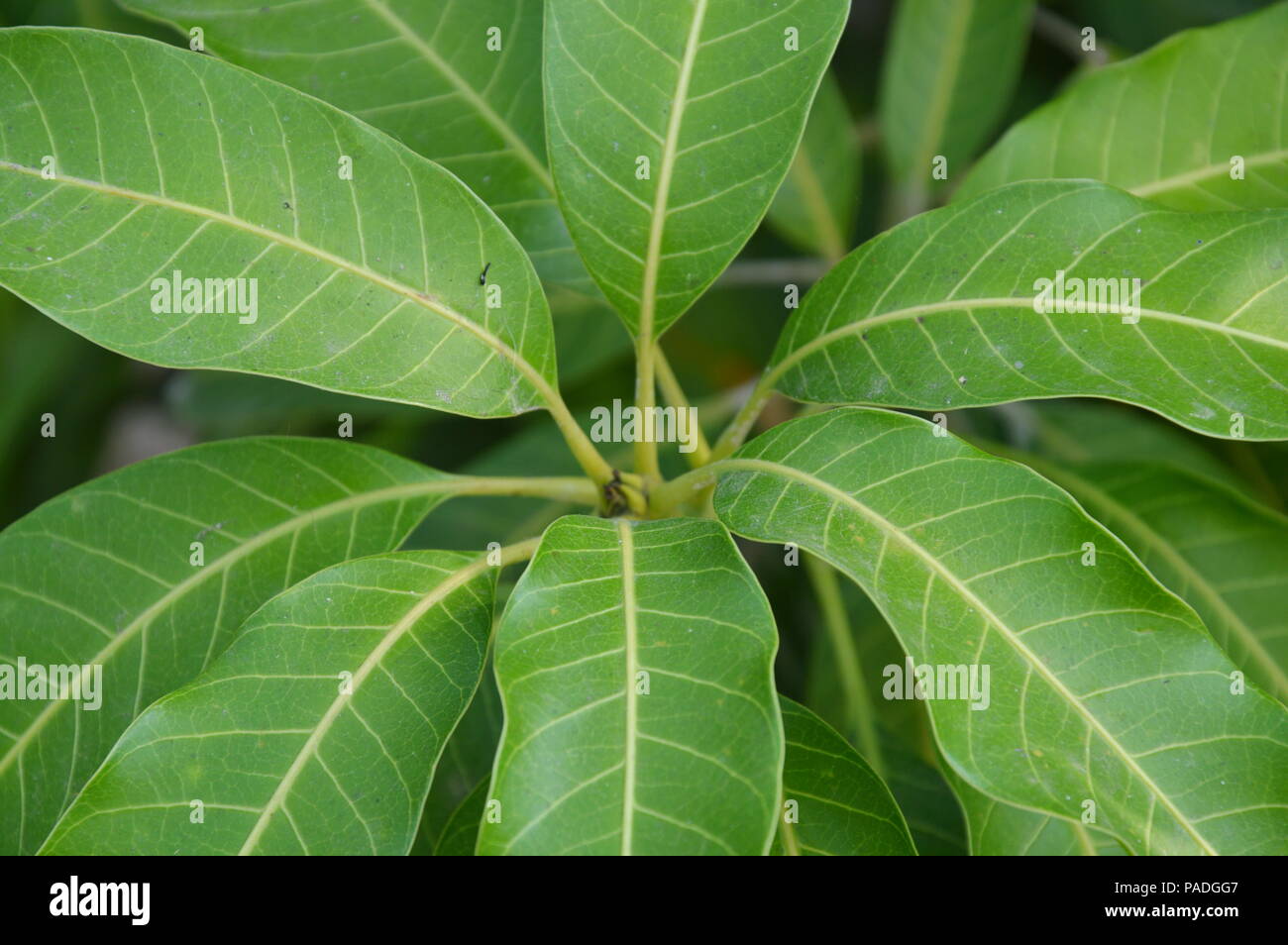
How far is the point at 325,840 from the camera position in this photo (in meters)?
0.76

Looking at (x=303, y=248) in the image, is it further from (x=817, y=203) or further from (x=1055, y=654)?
(x=817, y=203)

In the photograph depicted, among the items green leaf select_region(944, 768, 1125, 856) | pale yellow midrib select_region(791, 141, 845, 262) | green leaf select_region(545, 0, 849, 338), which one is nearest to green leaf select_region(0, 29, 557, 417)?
green leaf select_region(545, 0, 849, 338)

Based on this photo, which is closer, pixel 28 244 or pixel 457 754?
pixel 28 244

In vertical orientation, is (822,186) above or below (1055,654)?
above

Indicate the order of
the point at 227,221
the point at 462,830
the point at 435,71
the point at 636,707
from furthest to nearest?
the point at 435,71 < the point at 462,830 < the point at 227,221 < the point at 636,707

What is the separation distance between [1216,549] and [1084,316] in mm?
413

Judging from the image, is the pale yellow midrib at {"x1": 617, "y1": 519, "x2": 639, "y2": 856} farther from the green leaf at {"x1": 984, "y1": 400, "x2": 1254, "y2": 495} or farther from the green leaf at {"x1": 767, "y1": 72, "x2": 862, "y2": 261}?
the green leaf at {"x1": 984, "y1": 400, "x2": 1254, "y2": 495}

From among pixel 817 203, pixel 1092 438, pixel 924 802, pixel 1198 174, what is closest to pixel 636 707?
pixel 924 802

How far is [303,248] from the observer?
822mm

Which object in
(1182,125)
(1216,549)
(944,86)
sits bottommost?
(1216,549)

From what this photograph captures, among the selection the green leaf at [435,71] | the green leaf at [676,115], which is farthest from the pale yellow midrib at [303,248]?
the green leaf at [435,71]
